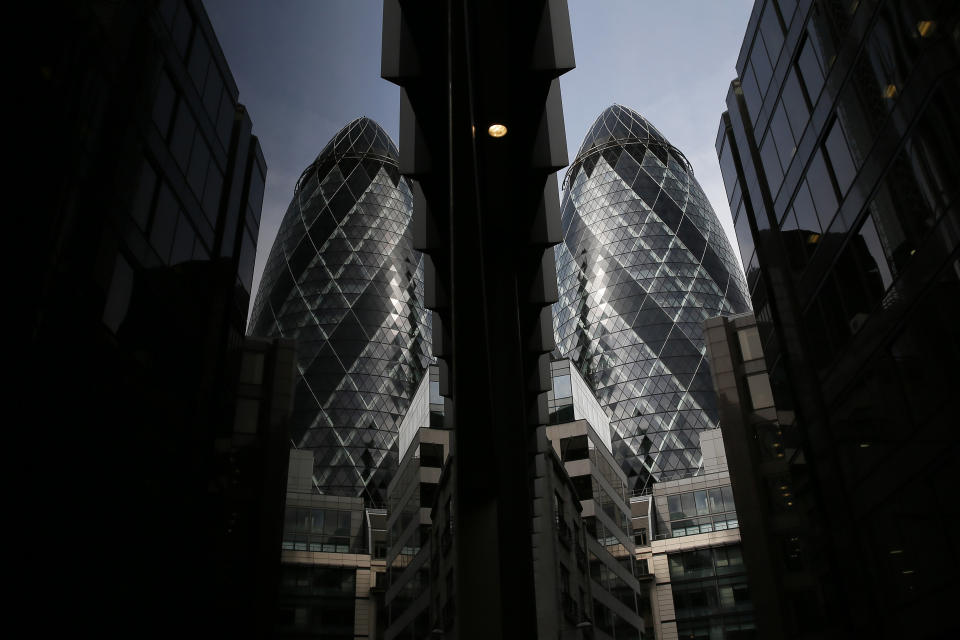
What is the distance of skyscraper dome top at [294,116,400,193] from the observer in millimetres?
132750

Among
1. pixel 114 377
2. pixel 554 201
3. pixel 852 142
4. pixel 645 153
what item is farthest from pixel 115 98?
pixel 645 153

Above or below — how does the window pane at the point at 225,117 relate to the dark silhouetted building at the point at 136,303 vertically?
above

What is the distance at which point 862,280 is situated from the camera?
15.7 meters

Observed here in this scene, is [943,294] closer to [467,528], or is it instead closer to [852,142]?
[852,142]

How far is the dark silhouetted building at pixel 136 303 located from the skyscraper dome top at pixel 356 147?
112571 mm

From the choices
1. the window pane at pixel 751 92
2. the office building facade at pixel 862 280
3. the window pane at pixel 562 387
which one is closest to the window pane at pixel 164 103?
the office building facade at pixel 862 280

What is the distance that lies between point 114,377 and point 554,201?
25.4ft

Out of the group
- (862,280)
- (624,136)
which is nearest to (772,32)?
(862,280)

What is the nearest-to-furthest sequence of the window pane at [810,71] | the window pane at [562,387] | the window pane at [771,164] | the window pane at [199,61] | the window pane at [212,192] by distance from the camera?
the window pane at [810,71], the window pane at [199,61], the window pane at [212,192], the window pane at [771,164], the window pane at [562,387]

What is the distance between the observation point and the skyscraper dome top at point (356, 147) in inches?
5226

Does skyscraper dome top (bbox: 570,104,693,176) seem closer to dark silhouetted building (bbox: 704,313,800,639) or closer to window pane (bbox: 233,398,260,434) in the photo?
dark silhouetted building (bbox: 704,313,800,639)

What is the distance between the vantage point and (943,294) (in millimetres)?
12352

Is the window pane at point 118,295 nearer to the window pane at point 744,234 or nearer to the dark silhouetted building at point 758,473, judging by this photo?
the window pane at point 744,234

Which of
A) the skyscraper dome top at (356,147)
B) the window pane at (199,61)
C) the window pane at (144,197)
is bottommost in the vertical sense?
the window pane at (144,197)
